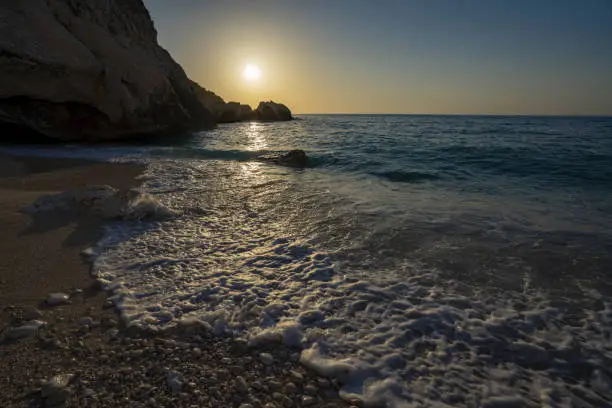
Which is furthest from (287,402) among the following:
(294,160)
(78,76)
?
(78,76)

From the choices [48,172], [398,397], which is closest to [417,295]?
[398,397]

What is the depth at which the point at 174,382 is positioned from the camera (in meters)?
2.37

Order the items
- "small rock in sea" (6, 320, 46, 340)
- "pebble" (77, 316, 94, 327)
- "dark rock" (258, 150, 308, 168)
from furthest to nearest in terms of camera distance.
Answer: "dark rock" (258, 150, 308, 168), "pebble" (77, 316, 94, 327), "small rock in sea" (6, 320, 46, 340)

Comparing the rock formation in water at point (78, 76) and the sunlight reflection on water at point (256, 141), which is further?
the sunlight reflection on water at point (256, 141)

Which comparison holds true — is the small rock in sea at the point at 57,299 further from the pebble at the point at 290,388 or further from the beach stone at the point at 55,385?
the pebble at the point at 290,388

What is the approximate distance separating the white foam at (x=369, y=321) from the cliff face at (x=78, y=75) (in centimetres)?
1584

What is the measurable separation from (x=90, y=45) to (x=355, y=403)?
23.1 meters

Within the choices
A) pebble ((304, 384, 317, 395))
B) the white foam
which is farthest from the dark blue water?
pebble ((304, 384, 317, 395))

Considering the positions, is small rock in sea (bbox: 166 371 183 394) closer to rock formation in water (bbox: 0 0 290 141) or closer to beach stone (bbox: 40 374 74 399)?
beach stone (bbox: 40 374 74 399)

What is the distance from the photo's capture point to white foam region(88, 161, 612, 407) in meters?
2.51

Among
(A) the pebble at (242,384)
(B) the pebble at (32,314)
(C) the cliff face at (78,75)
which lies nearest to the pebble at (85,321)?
(B) the pebble at (32,314)

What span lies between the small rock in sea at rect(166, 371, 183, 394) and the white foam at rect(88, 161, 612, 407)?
0.62 m

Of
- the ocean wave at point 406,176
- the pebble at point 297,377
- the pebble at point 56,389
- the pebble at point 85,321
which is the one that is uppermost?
the ocean wave at point 406,176

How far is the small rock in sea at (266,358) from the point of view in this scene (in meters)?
2.65
